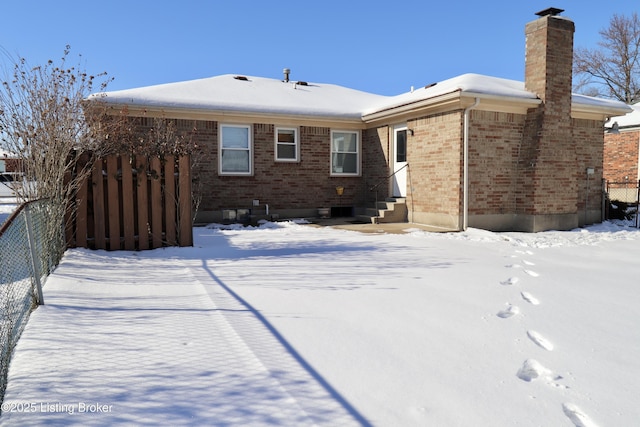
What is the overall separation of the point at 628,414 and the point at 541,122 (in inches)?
402

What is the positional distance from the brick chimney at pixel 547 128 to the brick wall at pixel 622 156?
9.90m

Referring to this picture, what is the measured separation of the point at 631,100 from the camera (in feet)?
112

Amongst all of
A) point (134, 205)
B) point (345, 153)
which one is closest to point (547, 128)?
point (345, 153)

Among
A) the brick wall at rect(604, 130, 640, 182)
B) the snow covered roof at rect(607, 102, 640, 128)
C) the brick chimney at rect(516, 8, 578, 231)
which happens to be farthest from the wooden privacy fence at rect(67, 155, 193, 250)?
the brick wall at rect(604, 130, 640, 182)

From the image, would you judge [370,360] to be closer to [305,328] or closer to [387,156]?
[305,328]

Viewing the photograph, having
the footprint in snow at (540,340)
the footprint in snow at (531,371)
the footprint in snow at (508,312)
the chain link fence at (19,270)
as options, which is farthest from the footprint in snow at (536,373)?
the chain link fence at (19,270)

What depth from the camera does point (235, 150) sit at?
42.8 ft

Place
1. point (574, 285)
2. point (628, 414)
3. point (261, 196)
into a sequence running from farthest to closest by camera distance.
→ point (261, 196), point (574, 285), point (628, 414)

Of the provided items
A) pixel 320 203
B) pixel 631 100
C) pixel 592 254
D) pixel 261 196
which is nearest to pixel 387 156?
pixel 320 203

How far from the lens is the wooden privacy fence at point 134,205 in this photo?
22.7ft

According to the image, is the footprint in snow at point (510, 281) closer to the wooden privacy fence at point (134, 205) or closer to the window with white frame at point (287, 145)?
the wooden privacy fence at point (134, 205)

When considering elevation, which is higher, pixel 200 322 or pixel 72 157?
pixel 72 157

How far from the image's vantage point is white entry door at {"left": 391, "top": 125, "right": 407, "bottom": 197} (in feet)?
42.2

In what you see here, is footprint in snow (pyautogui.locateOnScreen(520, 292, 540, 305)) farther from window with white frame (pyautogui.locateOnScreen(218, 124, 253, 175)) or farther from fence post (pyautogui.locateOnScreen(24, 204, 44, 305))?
window with white frame (pyautogui.locateOnScreen(218, 124, 253, 175))
